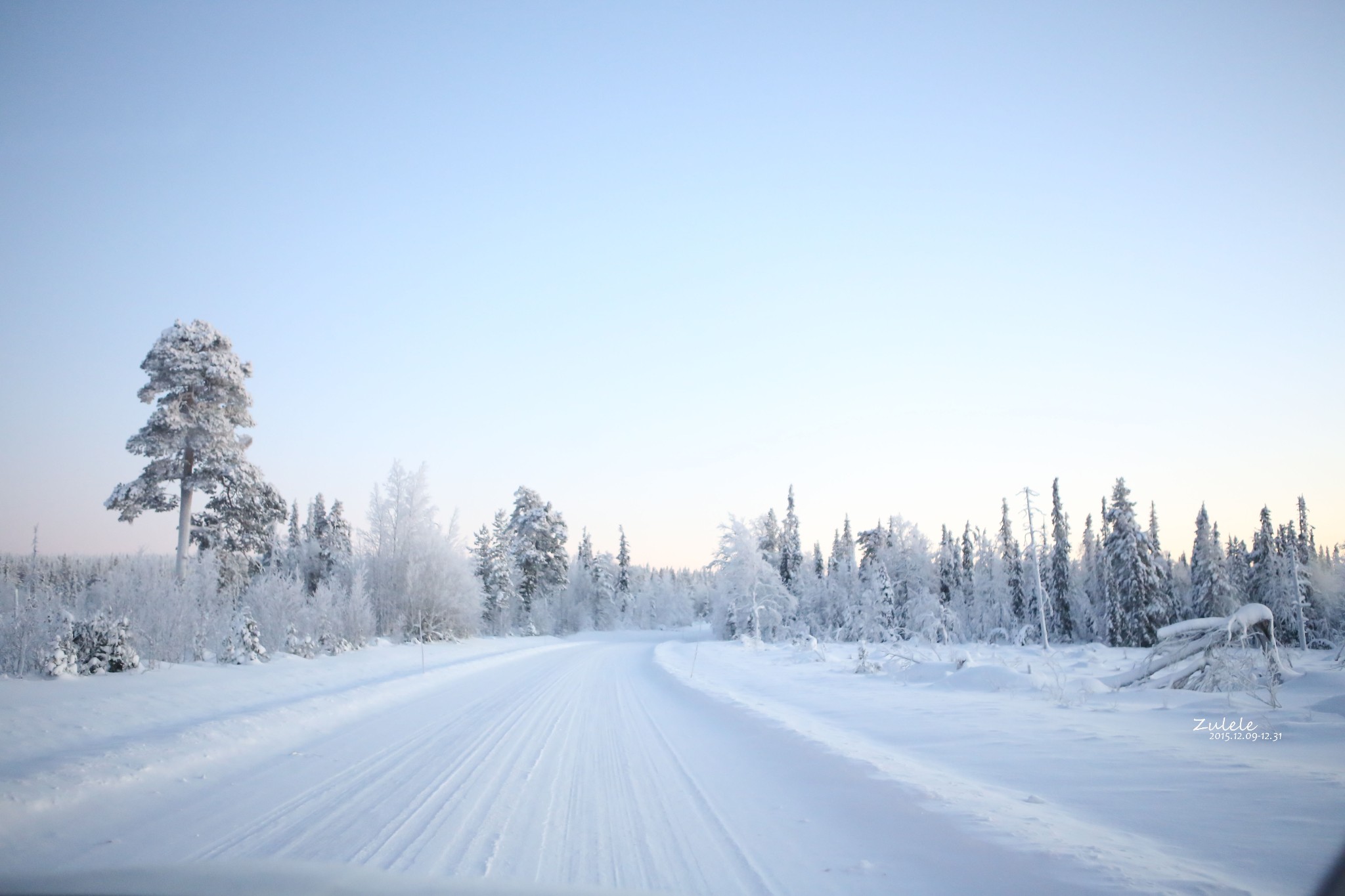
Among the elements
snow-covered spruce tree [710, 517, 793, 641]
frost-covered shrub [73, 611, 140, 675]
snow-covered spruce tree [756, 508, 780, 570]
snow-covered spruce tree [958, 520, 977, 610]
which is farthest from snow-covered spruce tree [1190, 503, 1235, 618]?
frost-covered shrub [73, 611, 140, 675]

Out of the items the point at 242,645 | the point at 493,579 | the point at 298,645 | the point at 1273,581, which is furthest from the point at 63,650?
the point at 1273,581

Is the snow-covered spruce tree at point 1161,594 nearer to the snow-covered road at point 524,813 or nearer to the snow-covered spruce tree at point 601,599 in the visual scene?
the snow-covered road at point 524,813

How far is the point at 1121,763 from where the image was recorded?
695 centimetres

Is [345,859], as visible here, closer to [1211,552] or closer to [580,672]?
[580,672]

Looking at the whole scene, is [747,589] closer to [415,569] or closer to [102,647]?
[415,569]

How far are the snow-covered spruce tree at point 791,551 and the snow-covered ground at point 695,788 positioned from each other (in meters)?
58.1

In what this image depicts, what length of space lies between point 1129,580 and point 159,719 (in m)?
49.5

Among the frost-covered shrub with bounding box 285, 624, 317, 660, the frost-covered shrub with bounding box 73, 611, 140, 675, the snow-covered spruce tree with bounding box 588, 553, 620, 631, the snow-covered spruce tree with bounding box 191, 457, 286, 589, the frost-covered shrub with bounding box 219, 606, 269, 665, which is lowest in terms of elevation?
the snow-covered spruce tree with bounding box 588, 553, 620, 631

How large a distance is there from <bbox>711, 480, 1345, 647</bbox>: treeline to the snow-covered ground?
26585 mm

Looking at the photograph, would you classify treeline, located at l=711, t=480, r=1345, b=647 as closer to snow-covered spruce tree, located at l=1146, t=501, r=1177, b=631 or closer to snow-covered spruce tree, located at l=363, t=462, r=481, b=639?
snow-covered spruce tree, located at l=1146, t=501, r=1177, b=631

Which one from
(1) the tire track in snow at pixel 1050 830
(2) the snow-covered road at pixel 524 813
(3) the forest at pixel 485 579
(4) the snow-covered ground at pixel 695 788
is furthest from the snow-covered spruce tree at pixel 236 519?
(1) the tire track in snow at pixel 1050 830

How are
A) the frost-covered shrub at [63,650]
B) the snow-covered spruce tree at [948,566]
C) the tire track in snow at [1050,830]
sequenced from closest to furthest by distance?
1. the tire track in snow at [1050,830]
2. the frost-covered shrub at [63,650]
3. the snow-covered spruce tree at [948,566]

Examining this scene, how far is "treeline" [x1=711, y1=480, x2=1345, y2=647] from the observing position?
136 ft

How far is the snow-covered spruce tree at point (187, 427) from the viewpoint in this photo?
22.5m
